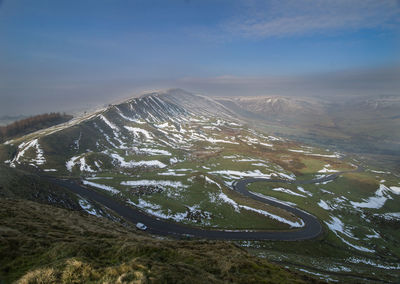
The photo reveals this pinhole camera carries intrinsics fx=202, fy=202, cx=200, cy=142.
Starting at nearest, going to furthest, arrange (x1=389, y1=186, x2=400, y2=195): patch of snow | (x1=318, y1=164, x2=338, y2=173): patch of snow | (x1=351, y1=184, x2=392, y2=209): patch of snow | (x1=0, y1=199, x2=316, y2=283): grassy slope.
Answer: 1. (x1=0, y1=199, x2=316, y2=283): grassy slope
2. (x1=351, y1=184, x2=392, y2=209): patch of snow
3. (x1=389, y1=186, x2=400, y2=195): patch of snow
4. (x1=318, y1=164, x2=338, y2=173): patch of snow

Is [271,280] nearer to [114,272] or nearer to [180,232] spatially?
[114,272]

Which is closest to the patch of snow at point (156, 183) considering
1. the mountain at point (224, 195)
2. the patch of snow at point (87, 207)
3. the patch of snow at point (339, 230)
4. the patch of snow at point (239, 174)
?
the mountain at point (224, 195)

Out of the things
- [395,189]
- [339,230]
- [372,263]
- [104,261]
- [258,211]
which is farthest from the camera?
[395,189]

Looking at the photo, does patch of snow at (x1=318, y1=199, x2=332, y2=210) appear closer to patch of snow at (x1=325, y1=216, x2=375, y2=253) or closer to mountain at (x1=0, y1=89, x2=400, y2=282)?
mountain at (x1=0, y1=89, x2=400, y2=282)

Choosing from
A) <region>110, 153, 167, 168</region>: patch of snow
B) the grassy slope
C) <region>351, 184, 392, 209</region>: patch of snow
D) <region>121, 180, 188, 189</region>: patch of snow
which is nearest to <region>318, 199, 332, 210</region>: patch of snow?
<region>351, 184, 392, 209</region>: patch of snow

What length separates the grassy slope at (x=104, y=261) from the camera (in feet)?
45.6

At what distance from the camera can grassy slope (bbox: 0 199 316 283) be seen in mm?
13885

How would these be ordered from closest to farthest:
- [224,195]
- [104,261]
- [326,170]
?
[104,261] → [224,195] → [326,170]

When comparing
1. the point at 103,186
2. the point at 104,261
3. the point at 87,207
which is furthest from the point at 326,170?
the point at 104,261

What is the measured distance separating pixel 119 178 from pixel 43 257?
8449 centimetres

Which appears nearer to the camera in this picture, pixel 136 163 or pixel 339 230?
pixel 339 230

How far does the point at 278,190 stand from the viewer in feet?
346

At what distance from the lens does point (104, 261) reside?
1839cm

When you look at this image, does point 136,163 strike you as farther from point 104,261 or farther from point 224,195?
point 104,261
